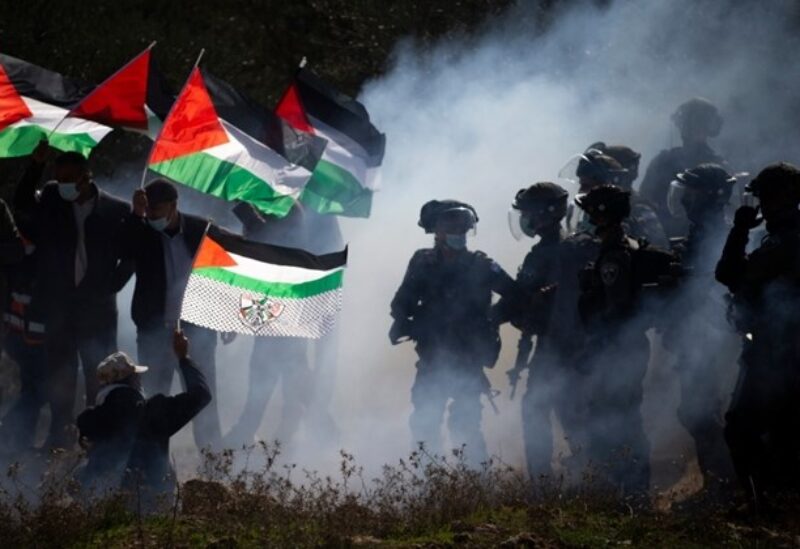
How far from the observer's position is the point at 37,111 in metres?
12.2

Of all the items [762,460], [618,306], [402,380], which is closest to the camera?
[762,460]

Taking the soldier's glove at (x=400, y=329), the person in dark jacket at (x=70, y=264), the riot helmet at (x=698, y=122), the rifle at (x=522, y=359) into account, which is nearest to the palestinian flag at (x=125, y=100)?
the person in dark jacket at (x=70, y=264)

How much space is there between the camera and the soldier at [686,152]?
532 inches

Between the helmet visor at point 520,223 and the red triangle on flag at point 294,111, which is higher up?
the red triangle on flag at point 294,111

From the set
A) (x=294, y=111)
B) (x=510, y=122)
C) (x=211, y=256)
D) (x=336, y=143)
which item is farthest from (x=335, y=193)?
(x=510, y=122)

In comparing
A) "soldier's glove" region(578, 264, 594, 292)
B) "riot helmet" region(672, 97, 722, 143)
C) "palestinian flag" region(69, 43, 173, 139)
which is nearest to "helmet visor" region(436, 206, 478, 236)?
"soldier's glove" region(578, 264, 594, 292)

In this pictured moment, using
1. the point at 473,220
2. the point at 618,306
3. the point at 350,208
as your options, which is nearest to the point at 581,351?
the point at 618,306

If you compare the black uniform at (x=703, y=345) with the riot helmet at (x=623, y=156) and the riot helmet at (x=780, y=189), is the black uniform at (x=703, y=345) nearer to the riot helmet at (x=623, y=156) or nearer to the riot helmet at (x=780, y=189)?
the riot helmet at (x=623, y=156)

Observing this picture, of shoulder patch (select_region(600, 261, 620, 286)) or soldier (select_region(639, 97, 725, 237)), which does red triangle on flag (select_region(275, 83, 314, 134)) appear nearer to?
soldier (select_region(639, 97, 725, 237))

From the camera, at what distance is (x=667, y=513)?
9.83 metres

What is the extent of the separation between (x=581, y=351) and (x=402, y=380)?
4216 mm

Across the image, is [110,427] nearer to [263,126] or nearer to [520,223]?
[263,126]

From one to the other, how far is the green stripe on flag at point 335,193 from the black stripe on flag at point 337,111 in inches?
10.9

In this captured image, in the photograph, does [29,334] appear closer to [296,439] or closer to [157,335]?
[157,335]
